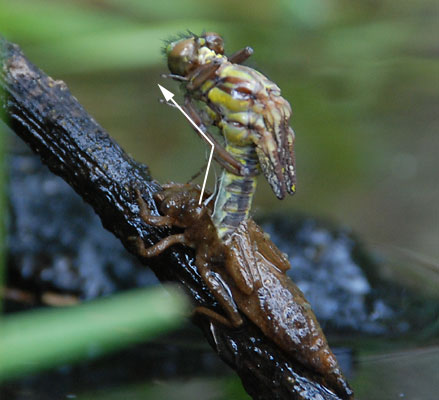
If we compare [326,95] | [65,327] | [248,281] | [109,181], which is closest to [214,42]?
[109,181]

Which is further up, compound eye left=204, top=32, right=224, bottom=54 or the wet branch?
compound eye left=204, top=32, right=224, bottom=54

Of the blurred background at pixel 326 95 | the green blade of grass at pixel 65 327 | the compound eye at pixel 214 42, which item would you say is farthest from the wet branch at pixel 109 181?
the blurred background at pixel 326 95

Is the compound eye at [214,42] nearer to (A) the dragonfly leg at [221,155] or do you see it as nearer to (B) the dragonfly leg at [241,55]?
(B) the dragonfly leg at [241,55]

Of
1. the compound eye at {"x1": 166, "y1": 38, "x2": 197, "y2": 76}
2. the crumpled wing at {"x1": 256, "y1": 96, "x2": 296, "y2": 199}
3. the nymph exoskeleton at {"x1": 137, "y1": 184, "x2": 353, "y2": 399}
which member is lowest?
the nymph exoskeleton at {"x1": 137, "y1": 184, "x2": 353, "y2": 399}

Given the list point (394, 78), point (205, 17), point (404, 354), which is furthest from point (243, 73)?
point (394, 78)

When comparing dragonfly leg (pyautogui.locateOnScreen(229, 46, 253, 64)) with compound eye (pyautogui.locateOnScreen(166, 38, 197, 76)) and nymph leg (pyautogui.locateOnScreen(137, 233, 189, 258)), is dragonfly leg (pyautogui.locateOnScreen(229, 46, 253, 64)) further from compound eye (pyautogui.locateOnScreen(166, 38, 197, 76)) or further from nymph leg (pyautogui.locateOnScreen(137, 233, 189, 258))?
nymph leg (pyautogui.locateOnScreen(137, 233, 189, 258))

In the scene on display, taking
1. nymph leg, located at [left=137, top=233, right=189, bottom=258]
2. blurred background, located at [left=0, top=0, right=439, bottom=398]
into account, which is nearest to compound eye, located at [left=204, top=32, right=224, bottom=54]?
nymph leg, located at [left=137, top=233, right=189, bottom=258]

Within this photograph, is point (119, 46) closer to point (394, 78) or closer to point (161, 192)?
point (161, 192)
